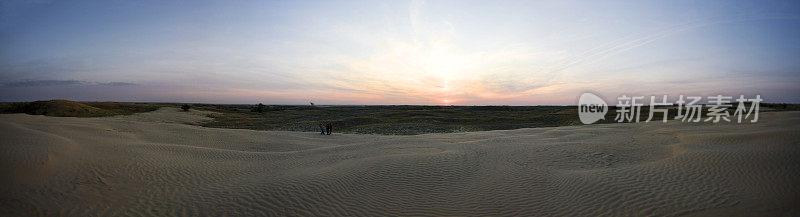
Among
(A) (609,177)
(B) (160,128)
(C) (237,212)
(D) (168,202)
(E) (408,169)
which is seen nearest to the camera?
(C) (237,212)

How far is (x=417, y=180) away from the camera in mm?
8398

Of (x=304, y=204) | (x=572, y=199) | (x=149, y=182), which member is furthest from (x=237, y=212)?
(x=572, y=199)

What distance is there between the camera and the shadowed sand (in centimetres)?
646

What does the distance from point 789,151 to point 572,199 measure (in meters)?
7.60

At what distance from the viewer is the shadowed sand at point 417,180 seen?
6.46m

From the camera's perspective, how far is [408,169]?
9.28 m

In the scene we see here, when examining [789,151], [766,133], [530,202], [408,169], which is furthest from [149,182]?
[766,133]

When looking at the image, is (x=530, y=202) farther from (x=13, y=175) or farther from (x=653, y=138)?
(x=13, y=175)

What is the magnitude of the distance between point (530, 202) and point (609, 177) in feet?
9.74

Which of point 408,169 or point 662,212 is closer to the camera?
point 662,212

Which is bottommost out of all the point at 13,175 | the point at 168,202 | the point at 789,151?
the point at 168,202

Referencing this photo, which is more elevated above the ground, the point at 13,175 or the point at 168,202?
the point at 13,175

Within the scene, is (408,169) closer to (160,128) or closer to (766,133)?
(766,133)

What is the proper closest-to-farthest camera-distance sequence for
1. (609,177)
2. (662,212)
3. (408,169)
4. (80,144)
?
(662,212) → (609,177) → (408,169) → (80,144)
